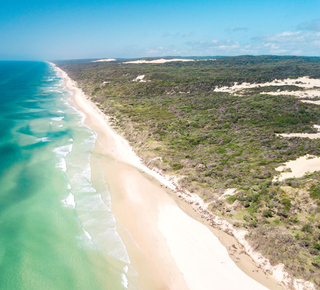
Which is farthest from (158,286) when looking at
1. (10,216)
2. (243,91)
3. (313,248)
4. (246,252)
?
(243,91)

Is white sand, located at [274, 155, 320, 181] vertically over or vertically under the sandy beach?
over

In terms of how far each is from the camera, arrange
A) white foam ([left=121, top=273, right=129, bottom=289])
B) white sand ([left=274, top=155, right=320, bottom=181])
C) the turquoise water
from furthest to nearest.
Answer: white sand ([left=274, top=155, right=320, bottom=181])
the turquoise water
white foam ([left=121, top=273, right=129, bottom=289])

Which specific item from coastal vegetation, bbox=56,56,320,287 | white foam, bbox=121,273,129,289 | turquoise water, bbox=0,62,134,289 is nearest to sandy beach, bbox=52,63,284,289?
white foam, bbox=121,273,129,289

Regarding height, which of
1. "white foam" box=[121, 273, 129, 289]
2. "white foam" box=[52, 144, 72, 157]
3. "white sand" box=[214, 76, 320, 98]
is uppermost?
"white sand" box=[214, 76, 320, 98]

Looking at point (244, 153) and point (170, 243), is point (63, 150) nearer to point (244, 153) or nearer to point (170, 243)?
point (170, 243)

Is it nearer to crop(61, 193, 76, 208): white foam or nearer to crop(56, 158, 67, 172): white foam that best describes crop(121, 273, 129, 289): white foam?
crop(61, 193, 76, 208): white foam

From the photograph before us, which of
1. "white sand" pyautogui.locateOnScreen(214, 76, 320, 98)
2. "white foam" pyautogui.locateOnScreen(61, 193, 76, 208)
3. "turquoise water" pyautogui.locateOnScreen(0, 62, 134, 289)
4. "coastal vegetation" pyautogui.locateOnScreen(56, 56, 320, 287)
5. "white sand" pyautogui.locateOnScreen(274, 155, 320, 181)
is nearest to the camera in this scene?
"turquoise water" pyautogui.locateOnScreen(0, 62, 134, 289)

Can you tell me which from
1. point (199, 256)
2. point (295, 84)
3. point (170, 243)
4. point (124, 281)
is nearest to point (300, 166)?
point (199, 256)
